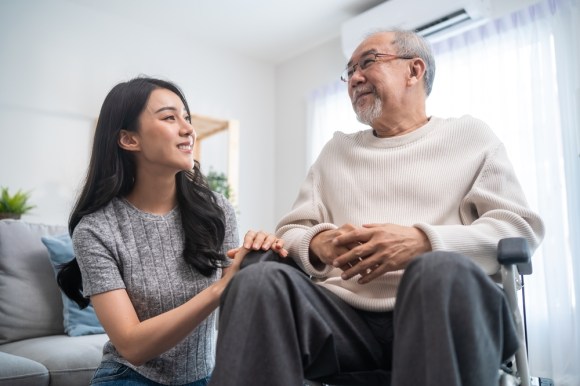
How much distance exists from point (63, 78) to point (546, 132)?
3240 mm

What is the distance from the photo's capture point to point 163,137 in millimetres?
1435

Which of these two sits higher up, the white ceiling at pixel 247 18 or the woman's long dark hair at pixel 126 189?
the white ceiling at pixel 247 18

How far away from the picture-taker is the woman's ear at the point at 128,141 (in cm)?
146

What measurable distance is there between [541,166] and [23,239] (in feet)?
8.94

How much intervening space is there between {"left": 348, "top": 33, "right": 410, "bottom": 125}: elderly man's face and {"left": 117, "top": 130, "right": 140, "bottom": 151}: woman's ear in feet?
2.29

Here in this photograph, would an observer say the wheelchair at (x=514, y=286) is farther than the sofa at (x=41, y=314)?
No

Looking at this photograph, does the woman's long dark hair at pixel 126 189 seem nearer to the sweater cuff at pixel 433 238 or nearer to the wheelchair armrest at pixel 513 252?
the sweater cuff at pixel 433 238

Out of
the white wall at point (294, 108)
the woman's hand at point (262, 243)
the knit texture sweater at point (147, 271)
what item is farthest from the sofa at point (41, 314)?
the white wall at point (294, 108)

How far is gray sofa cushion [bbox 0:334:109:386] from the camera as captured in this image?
5.68 feet

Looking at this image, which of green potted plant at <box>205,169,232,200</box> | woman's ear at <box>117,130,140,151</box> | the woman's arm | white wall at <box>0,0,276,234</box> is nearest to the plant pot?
white wall at <box>0,0,276,234</box>

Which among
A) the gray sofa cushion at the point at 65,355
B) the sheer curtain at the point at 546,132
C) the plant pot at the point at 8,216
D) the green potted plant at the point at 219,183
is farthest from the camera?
the green potted plant at the point at 219,183

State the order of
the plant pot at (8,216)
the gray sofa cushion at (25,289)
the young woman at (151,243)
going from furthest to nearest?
the plant pot at (8,216), the gray sofa cushion at (25,289), the young woman at (151,243)

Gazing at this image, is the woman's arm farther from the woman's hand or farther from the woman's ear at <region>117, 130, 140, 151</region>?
the woman's ear at <region>117, 130, 140, 151</region>

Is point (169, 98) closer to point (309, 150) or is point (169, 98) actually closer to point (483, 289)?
point (483, 289)
